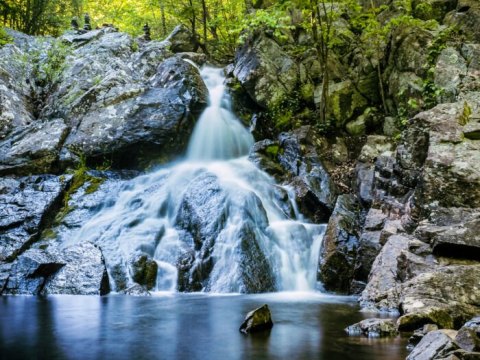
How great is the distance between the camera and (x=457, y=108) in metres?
8.20

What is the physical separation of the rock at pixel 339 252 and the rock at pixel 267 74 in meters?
5.55

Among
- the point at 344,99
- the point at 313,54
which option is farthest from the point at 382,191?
the point at 313,54

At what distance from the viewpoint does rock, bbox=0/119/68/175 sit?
11906 millimetres

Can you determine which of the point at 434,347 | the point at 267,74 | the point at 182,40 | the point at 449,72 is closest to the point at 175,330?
the point at 434,347

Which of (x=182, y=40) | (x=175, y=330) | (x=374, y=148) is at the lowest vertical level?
(x=175, y=330)

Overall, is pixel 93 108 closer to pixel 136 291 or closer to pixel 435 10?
pixel 136 291

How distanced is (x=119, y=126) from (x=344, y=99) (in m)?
6.79

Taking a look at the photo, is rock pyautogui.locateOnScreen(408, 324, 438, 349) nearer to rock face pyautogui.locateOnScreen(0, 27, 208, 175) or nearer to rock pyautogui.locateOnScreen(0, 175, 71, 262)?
rock pyautogui.locateOnScreen(0, 175, 71, 262)

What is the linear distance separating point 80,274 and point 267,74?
8714 millimetres

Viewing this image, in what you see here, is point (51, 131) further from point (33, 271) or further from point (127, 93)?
point (33, 271)

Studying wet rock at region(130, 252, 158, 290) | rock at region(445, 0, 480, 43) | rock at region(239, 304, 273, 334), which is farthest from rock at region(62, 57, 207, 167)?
rock at region(239, 304, 273, 334)

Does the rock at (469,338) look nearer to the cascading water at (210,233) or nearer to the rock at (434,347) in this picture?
the rock at (434,347)

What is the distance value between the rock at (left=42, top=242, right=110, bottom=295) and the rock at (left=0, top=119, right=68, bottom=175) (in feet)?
16.2

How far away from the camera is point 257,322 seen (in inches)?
182
